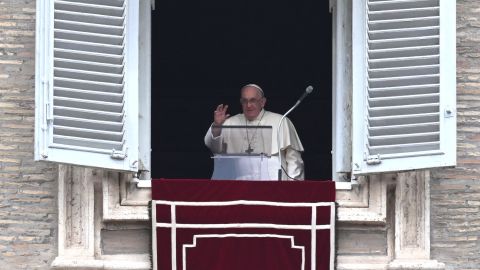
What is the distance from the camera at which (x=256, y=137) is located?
16.0 metres

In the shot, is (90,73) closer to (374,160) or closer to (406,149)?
(374,160)

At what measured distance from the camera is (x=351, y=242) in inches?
607

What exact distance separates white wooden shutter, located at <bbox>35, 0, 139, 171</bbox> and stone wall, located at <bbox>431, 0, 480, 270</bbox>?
6.78 ft

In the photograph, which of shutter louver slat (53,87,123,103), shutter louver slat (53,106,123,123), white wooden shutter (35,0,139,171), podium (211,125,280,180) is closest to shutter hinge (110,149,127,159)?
white wooden shutter (35,0,139,171)

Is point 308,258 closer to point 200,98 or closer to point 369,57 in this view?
point 369,57

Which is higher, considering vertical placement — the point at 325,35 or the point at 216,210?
the point at 325,35

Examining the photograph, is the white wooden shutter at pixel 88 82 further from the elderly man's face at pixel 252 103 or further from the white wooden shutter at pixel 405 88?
the elderly man's face at pixel 252 103

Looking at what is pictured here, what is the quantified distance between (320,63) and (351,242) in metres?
4.39

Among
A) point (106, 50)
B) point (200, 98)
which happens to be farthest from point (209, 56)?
point (106, 50)

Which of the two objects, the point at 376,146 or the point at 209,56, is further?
the point at 209,56

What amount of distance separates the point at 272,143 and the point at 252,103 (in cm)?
87

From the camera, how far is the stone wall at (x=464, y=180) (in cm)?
1551

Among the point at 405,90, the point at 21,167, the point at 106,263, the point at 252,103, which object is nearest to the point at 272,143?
the point at 252,103

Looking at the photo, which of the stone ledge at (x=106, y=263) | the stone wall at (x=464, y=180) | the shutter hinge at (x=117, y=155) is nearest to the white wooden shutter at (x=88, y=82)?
the shutter hinge at (x=117, y=155)
